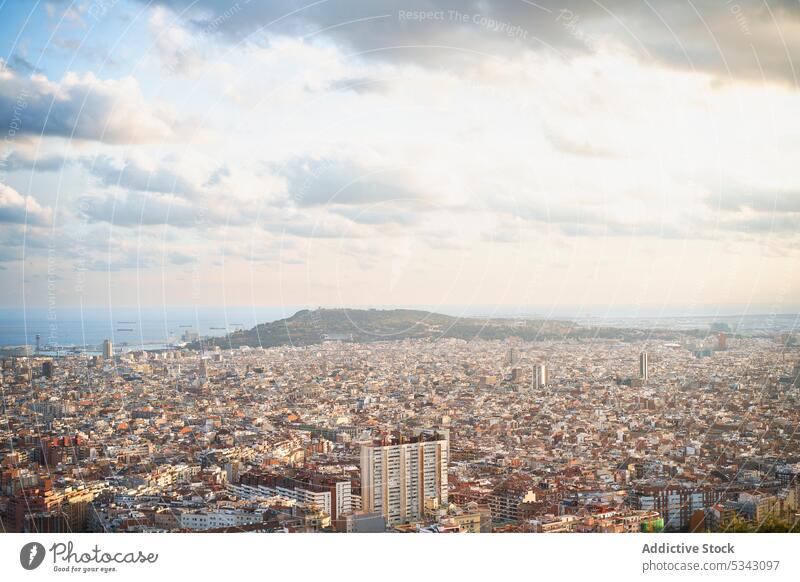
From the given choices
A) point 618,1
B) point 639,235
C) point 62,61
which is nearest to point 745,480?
point 639,235

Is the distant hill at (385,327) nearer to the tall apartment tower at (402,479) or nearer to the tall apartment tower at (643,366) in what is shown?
the tall apartment tower at (643,366)

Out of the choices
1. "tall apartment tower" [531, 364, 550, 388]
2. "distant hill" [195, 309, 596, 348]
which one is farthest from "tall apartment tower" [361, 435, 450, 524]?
"distant hill" [195, 309, 596, 348]

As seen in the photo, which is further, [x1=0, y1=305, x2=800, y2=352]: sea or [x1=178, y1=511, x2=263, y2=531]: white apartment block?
[x1=0, y1=305, x2=800, y2=352]: sea

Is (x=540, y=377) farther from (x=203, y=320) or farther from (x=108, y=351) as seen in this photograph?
(x=108, y=351)

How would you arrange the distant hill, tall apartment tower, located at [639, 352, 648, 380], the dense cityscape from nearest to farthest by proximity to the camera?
1. the dense cityscape
2. tall apartment tower, located at [639, 352, 648, 380]
3. the distant hill

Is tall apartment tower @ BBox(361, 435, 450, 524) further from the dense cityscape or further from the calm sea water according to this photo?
the calm sea water

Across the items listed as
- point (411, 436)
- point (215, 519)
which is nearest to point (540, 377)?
point (411, 436)

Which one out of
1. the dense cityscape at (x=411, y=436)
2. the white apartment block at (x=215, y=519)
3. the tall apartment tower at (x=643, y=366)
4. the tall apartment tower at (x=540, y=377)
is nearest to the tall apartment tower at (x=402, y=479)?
the dense cityscape at (x=411, y=436)
